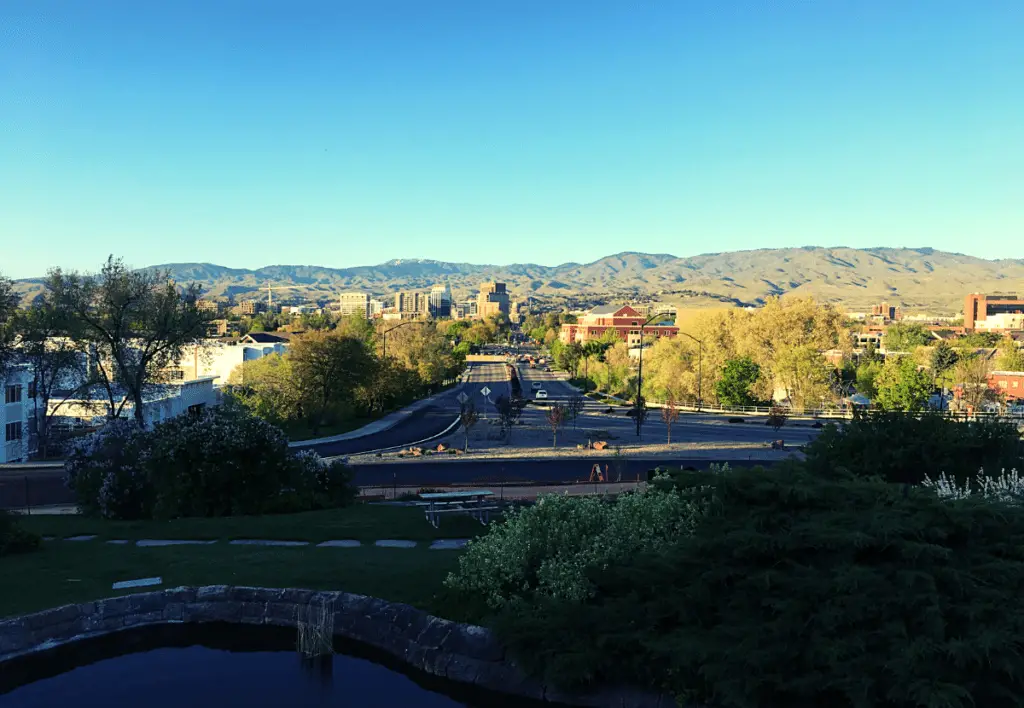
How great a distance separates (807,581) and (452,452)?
3401 cm

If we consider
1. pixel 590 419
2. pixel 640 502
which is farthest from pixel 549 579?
pixel 590 419

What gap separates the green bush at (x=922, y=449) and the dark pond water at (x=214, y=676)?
9364mm

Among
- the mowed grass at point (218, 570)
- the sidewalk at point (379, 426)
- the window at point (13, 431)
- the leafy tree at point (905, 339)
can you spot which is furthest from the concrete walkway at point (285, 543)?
the leafy tree at point (905, 339)

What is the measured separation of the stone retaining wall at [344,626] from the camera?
974cm

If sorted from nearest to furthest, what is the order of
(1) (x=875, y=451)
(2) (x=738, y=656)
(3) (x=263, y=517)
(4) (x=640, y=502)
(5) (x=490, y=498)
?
1. (2) (x=738, y=656)
2. (4) (x=640, y=502)
3. (1) (x=875, y=451)
4. (3) (x=263, y=517)
5. (5) (x=490, y=498)

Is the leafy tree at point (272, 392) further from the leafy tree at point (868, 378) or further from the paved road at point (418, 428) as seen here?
the leafy tree at point (868, 378)

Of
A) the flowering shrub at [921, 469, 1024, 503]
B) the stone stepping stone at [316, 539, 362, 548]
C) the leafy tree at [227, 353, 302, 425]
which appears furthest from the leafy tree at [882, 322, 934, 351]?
the stone stepping stone at [316, 539, 362, 548]

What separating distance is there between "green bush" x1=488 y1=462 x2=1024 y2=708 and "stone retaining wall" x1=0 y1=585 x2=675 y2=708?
40 cm

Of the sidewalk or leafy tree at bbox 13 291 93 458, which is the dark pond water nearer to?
the sidewalk

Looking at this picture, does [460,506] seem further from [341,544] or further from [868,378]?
[868,378]

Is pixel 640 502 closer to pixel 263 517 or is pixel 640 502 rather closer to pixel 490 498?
pixel 263 517

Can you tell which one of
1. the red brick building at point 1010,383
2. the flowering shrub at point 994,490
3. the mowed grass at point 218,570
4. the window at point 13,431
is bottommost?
the window at point 13,431

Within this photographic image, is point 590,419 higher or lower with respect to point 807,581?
lower

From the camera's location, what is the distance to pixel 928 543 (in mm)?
8617
